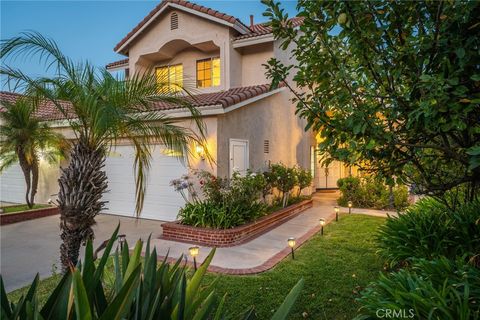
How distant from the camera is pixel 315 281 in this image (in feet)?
17.4

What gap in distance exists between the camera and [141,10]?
14609 millimetres

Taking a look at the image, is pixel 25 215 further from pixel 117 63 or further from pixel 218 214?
pixel 117 63

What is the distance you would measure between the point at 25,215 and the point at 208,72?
9.65 m

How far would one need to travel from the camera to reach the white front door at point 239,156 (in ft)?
33.8

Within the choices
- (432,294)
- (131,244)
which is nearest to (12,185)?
(131,244)

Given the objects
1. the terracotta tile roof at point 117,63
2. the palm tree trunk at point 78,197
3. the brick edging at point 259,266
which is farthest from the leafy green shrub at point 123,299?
the terracotta tile roof at point 117,63

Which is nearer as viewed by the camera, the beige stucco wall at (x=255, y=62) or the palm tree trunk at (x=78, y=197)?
the palm tree trunk at (x=78, y=197)

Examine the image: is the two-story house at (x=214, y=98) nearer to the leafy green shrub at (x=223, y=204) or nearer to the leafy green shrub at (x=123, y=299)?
the leafy green shrub at (x=223, y=204)

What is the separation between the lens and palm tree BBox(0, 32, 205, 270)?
4.81 metres

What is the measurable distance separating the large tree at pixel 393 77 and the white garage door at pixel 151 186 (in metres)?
7.55

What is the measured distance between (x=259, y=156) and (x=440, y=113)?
9.64 meters

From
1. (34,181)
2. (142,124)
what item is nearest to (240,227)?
(142,124)

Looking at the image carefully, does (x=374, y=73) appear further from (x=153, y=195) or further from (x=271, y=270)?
(x=153, y=195)

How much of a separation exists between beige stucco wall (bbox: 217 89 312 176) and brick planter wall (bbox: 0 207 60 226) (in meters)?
7.51
